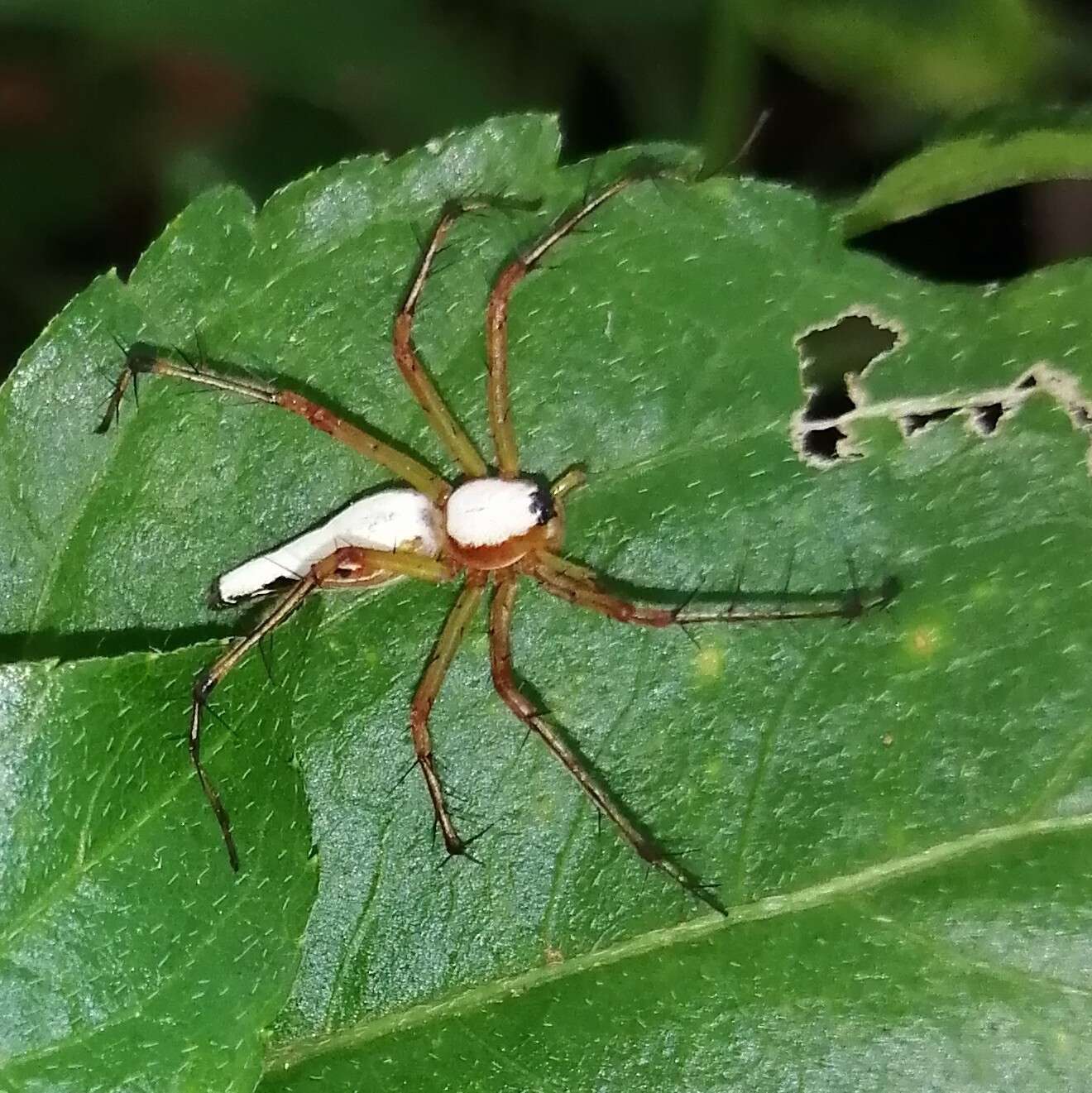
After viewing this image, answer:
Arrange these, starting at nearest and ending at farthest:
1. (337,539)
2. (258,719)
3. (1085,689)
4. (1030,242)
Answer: (258,719), (1085,689), (337,539), (1030,242)

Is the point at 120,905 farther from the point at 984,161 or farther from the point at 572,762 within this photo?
the point at 984,161

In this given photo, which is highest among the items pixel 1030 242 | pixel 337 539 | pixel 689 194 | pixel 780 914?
pixel 1030 242

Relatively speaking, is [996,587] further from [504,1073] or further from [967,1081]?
[504,1073]

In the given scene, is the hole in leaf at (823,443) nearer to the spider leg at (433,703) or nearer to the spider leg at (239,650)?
the spider leg at (433,703)

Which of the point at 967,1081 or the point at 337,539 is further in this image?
the point at 337,539

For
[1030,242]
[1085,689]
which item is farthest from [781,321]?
[1030,242]

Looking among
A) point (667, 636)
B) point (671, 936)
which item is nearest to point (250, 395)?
point (667, 636)

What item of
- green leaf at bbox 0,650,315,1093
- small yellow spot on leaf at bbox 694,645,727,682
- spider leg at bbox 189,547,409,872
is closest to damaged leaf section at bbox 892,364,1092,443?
small yellow spot on leaf at bbox 694,645,727,682

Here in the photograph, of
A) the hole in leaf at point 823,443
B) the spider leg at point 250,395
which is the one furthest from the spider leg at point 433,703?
the hole in leaf at point 823,443
